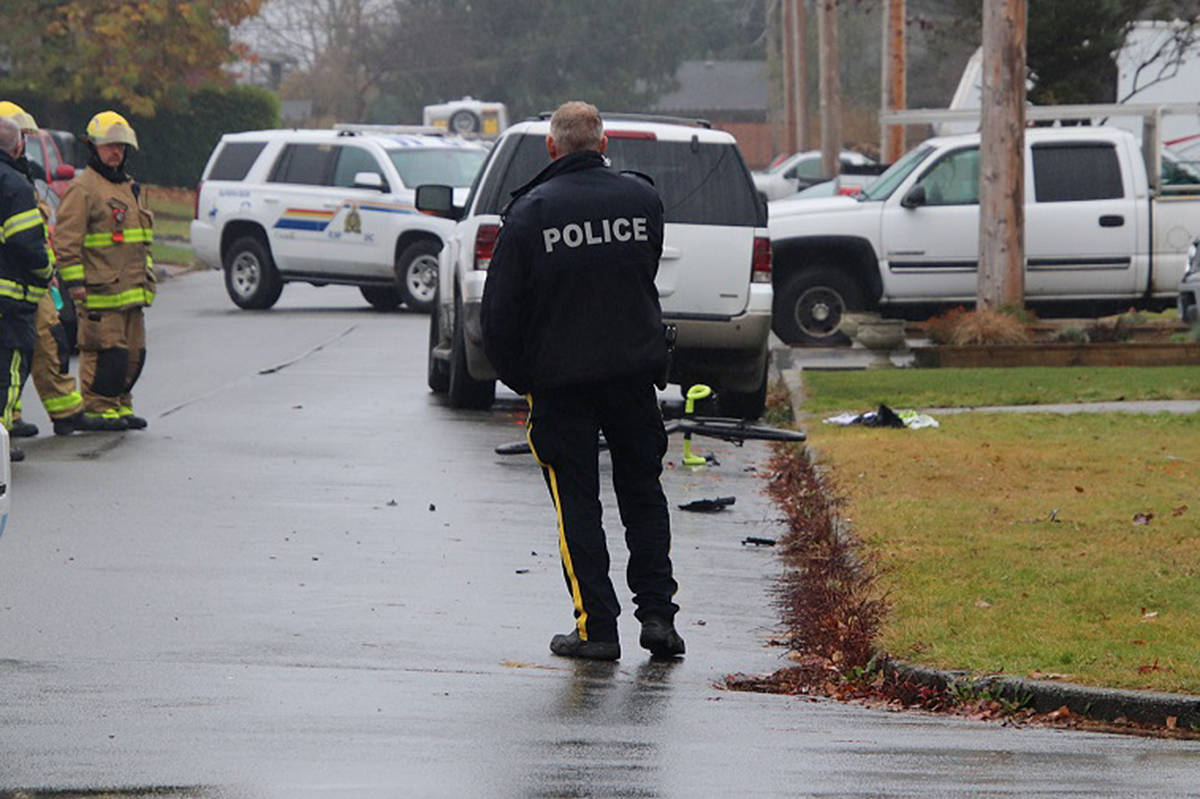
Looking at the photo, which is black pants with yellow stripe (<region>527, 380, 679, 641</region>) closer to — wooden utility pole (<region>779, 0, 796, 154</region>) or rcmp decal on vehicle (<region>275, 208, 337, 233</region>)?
rcmp decal on vehicle (<region>275, 208, 337, 233</region>)

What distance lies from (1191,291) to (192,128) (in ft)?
130

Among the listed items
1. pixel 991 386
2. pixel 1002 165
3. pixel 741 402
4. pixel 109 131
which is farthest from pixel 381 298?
pixel 109 131

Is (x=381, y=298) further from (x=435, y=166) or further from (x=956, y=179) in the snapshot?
(x=956, y=179)

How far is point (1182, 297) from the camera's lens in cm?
1836

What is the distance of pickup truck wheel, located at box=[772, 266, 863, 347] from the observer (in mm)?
19641

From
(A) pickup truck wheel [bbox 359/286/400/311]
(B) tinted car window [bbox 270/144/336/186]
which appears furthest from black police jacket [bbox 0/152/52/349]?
(A) pickup truck wheel [bbox 359/286/400/311]

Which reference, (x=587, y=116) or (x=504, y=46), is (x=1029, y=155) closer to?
(x=587, y=116)

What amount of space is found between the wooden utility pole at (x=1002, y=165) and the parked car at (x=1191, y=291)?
63.5 inches

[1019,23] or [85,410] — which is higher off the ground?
[1019,23]

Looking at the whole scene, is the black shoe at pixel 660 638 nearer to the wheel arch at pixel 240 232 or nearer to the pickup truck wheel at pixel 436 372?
the pickup truck wheel at pixel 436 372

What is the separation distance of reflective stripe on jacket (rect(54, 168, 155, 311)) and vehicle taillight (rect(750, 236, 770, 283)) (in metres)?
3.79

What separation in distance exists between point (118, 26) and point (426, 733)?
43.0 m

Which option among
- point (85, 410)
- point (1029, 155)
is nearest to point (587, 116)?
point (85, 410)

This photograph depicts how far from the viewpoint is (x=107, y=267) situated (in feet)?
44.5
